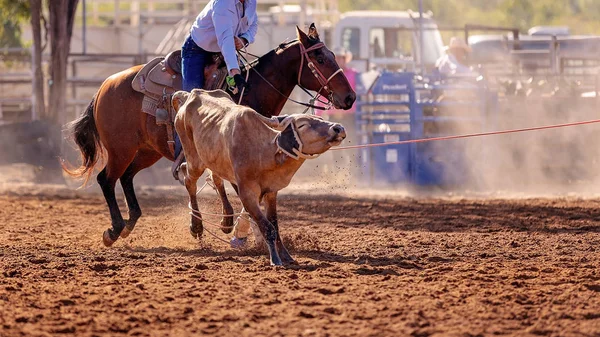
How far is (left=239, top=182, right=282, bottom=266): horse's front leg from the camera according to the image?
6.85 metres

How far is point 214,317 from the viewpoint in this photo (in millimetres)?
5160

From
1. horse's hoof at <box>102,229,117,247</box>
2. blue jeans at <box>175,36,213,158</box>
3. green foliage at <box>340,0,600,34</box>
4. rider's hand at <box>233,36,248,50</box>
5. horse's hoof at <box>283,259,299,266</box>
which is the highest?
green foliage at <box>340,0,600,34</box>

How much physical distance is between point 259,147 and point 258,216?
0.47 metres

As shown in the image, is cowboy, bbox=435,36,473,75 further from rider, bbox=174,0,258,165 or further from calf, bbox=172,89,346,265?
calf, bbox=172,89,346,265

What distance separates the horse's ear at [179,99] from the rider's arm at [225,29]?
0.40 m

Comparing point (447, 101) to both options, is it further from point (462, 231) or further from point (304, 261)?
point (304, 261)

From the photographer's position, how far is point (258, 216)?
688 centimetres

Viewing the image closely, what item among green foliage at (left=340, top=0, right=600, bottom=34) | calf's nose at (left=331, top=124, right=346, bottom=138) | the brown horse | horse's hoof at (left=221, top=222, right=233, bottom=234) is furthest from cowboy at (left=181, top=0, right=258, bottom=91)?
green foliage at (left=340, top=0, right=600, bottom=34)

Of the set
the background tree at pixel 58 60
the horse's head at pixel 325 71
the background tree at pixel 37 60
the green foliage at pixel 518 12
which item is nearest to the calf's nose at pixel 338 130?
the horse's head at pixel 325 71

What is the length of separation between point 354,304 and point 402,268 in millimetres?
1413

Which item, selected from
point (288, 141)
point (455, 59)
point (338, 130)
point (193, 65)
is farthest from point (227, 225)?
point (455, 59)

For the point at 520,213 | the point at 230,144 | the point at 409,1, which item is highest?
the point at 409,1

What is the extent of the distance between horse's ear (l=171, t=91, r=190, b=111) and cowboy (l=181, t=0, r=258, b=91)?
13.9 inches

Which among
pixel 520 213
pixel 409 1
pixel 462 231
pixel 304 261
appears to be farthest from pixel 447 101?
pixel 409 1
